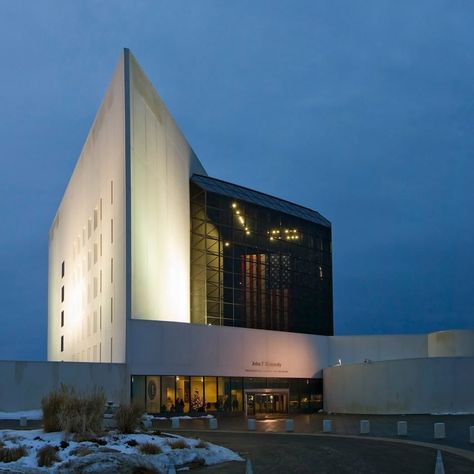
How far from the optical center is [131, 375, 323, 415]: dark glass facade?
45.6 m

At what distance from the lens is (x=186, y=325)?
4769 centimetres

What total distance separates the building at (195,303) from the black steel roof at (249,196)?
211 mm

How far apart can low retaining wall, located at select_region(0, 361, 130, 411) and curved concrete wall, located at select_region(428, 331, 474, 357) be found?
77.5ft

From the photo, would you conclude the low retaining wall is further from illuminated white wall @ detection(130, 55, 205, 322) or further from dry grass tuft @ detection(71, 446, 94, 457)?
dry grass tuft @ detection(71, 446, 94, 457)

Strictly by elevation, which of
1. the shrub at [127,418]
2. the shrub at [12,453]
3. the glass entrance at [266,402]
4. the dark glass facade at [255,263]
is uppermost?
the dark glass facade at [255,263]

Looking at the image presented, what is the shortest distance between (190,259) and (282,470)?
39.1m

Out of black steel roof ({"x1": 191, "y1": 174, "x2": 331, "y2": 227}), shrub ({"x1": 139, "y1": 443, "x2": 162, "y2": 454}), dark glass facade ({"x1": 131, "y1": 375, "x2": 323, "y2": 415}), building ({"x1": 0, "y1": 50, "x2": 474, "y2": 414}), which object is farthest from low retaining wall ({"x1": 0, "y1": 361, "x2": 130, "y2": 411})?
shrub ({"x1": 139, "y1": 443, "x2": 162, "y2": 454})

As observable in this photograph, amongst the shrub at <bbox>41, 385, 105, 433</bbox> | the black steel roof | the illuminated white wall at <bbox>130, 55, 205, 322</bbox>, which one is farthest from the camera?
the black steel roof

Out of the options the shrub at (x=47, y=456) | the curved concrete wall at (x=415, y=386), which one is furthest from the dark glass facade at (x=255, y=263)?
the shrub at (x=47, y=456)

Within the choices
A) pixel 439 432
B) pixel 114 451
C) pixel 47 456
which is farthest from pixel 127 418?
pixel 439 432

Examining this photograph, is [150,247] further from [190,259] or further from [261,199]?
[261,199]

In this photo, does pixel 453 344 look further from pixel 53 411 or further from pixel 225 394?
pixel 53 411

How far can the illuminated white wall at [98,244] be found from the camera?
4609 centimetres

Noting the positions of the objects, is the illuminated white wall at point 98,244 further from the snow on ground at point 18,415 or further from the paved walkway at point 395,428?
the paved walkway at point 395,428
